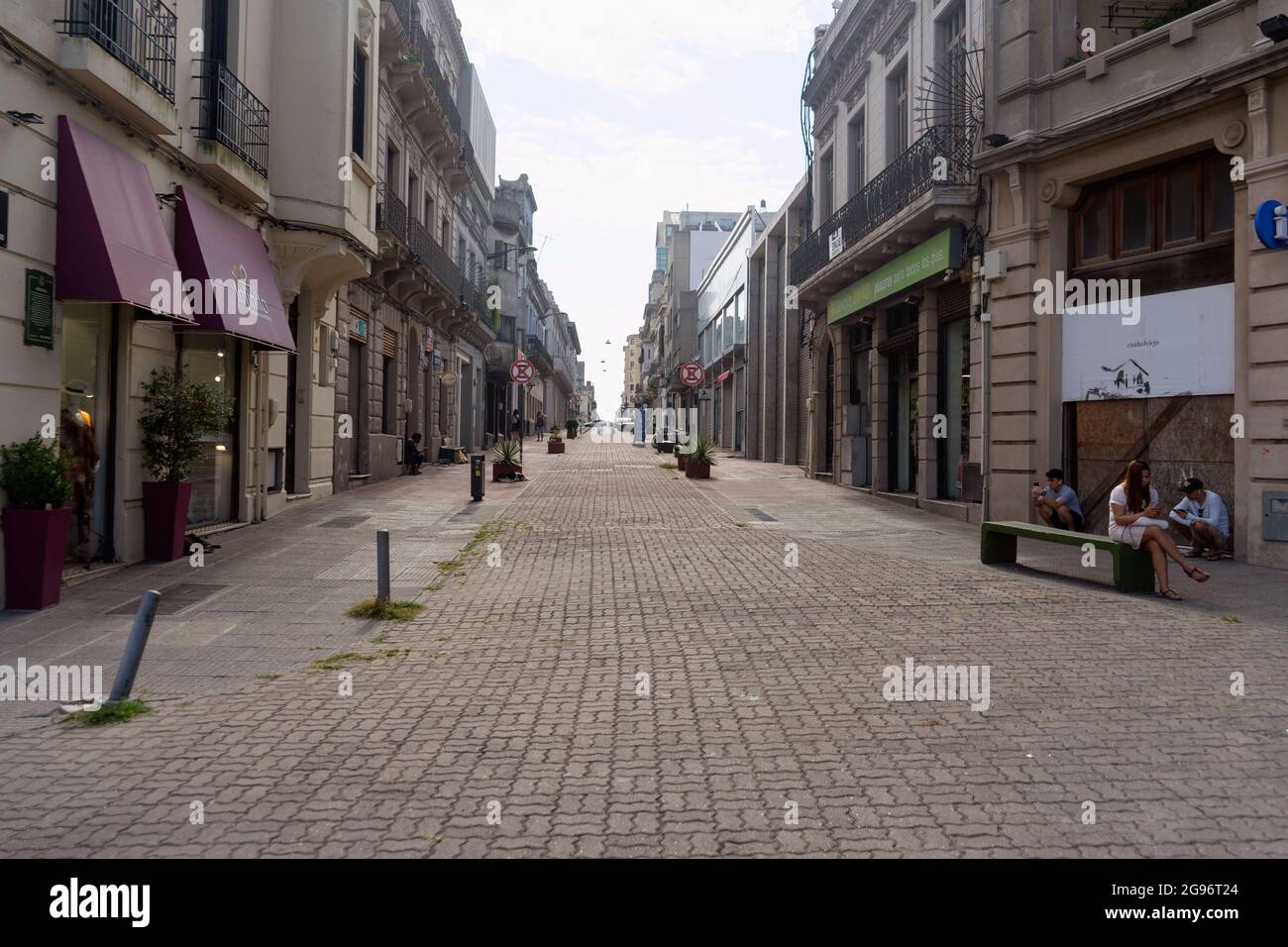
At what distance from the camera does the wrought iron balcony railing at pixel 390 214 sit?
19594 mm

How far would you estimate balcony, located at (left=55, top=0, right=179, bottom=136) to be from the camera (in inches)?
332

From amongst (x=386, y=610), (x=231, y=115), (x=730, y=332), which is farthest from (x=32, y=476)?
(x=730, y=332)

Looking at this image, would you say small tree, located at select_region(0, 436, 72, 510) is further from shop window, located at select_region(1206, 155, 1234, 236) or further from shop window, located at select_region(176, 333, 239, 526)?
shop window, located at select_region(1206, 155, 1234, 236)

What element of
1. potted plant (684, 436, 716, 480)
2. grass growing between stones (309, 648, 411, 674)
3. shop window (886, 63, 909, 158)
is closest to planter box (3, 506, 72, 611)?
grass growing between stones (309, 648, 411, 674)

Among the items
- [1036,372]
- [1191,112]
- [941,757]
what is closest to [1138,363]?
[1036,372]

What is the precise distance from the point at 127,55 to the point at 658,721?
8337 mm

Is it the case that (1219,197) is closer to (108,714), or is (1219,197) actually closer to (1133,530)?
(1133,530)

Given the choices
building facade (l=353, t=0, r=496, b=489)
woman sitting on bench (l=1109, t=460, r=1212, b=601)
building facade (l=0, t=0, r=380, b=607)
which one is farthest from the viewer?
building facade (l=353, t=0, r=496, b=489)

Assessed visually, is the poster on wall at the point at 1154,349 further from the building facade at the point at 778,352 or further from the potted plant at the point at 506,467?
the building facade at the point at 778,352

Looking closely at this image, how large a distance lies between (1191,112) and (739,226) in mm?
31994

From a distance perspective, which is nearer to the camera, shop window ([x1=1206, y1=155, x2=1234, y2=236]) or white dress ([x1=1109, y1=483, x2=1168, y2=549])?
white dress ([x1=1109, y1=483, x2=1168, y2=549])

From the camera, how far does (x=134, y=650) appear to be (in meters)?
5.53

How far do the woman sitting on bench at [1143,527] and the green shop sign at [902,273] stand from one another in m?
7.05

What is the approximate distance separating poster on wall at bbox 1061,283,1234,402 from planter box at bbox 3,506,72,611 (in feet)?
40.8
